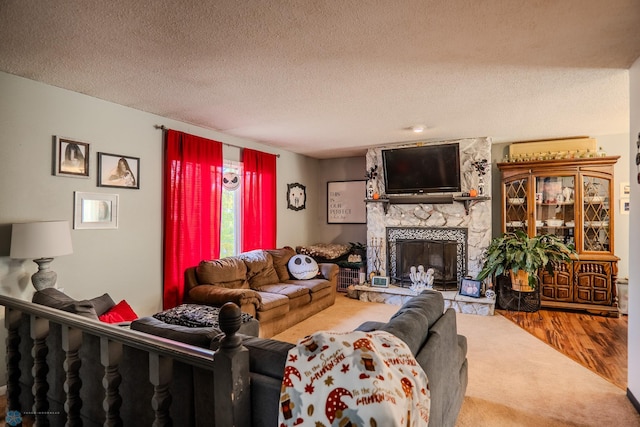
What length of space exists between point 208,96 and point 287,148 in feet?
8.73

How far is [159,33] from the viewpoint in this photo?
2.14 m

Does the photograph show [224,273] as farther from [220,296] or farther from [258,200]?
[258,200]

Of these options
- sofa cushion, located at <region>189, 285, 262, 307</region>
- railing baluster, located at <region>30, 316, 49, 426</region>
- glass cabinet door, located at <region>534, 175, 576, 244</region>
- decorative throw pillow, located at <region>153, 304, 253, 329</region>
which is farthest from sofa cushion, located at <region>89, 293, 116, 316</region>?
glass cabinet door, located at <region>534, 175, 576, 244</region>

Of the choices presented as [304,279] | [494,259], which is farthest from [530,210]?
[304,279]

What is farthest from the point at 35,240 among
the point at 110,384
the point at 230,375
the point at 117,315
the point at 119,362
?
the point at 230,375

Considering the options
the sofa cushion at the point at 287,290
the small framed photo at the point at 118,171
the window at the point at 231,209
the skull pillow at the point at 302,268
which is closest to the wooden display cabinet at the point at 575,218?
the skull pillow at the point at 302,268

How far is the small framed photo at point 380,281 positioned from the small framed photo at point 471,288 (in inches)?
44.3

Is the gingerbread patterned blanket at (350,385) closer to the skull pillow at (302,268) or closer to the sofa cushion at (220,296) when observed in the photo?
the sofa cushion at (220,296)

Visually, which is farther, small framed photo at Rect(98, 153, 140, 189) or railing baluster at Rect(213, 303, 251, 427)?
small framed photo at Rect(98, 153, 140, 189)

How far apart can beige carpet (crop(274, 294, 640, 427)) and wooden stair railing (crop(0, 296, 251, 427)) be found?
1.75 metres

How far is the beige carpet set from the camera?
2369 millimetres

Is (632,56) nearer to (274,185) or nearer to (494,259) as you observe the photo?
(494,259)

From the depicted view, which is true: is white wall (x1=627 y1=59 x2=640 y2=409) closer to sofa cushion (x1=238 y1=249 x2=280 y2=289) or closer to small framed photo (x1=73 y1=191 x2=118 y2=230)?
sofa cushion (x1=238 y1=249 x2=280 y2=289)

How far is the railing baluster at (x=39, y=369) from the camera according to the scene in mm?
1884
